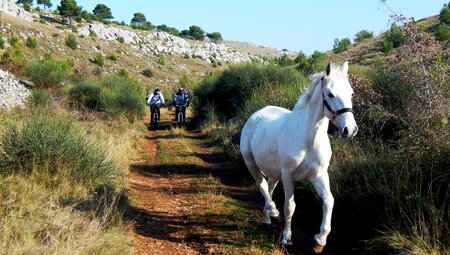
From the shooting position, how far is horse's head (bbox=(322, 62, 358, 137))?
4.51 metres

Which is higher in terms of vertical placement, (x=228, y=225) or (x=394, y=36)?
(x=394, y=36)

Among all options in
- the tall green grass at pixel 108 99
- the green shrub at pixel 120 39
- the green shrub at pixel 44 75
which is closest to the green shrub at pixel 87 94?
the tall green grass at pixel 108 99

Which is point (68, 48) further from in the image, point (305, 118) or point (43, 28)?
point (305, 118)

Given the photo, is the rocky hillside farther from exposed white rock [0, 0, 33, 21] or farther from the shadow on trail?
the shadow on trail

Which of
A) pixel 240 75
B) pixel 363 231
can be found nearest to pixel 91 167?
pixel 363 231

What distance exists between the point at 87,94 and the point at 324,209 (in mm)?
17161

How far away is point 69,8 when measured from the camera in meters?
93.3

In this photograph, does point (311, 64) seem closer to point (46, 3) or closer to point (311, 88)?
point (311, 88)

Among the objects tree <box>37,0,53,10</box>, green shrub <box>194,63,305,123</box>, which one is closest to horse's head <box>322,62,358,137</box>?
green shrub <box>194,63,305,123</box>

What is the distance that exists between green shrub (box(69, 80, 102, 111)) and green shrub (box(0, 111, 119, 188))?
11558 millimetres

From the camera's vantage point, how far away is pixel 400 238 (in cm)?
496

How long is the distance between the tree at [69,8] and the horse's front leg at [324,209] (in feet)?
315

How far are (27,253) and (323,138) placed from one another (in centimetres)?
343

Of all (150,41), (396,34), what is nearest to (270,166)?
(396,34)
